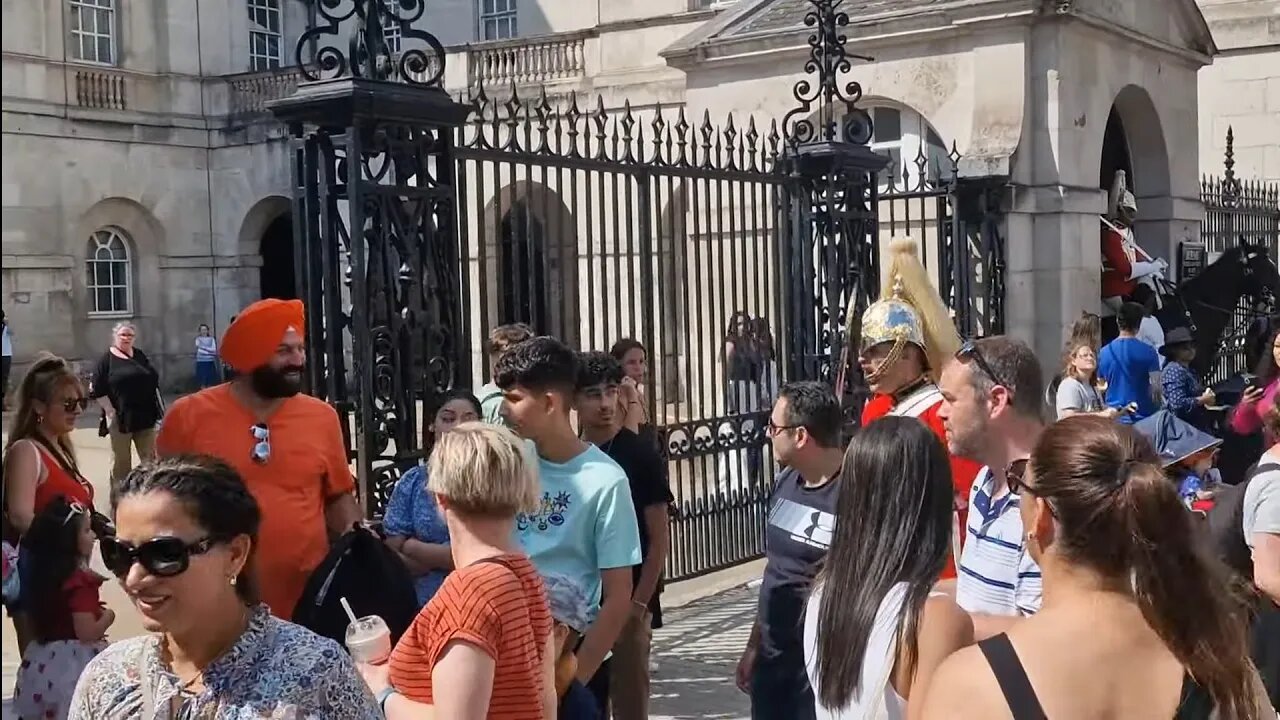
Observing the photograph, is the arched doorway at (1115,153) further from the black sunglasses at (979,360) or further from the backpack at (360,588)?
the backpack at (360,588)

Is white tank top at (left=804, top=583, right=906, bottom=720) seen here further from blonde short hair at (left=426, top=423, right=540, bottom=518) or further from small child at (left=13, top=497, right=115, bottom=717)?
small child at (left=13, top=497, right=115, bottom=717)

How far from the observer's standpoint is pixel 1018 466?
3.00 meters

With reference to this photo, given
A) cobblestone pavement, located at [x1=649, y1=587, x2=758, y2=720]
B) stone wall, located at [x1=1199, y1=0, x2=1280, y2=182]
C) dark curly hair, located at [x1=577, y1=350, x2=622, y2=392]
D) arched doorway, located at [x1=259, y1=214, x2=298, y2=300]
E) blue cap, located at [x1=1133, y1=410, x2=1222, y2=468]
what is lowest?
cobblestone pavement, located at [x1=649, y1=587, x2=758, y2=720]

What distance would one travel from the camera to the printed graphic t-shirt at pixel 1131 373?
9680mm

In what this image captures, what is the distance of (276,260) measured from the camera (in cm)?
2814

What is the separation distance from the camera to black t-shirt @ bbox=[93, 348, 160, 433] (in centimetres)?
1273

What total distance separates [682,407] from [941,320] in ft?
23.4

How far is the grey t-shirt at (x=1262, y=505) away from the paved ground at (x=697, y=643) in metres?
2.80

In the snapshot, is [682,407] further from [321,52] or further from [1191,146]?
[321,52]

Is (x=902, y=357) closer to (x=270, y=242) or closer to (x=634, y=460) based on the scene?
(x=634, y=460)

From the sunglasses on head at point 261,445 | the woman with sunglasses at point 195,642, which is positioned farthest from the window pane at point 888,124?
the woman with sunglasses at point 195,642

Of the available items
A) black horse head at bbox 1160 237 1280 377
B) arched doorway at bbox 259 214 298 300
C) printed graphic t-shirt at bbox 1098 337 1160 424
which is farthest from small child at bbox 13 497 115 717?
arched doorway at bbox 259 214 298 300

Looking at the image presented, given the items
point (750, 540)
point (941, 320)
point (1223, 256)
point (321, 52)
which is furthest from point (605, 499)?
point (1223, 256)

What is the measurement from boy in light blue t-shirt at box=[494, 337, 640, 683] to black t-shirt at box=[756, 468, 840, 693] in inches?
18.1
